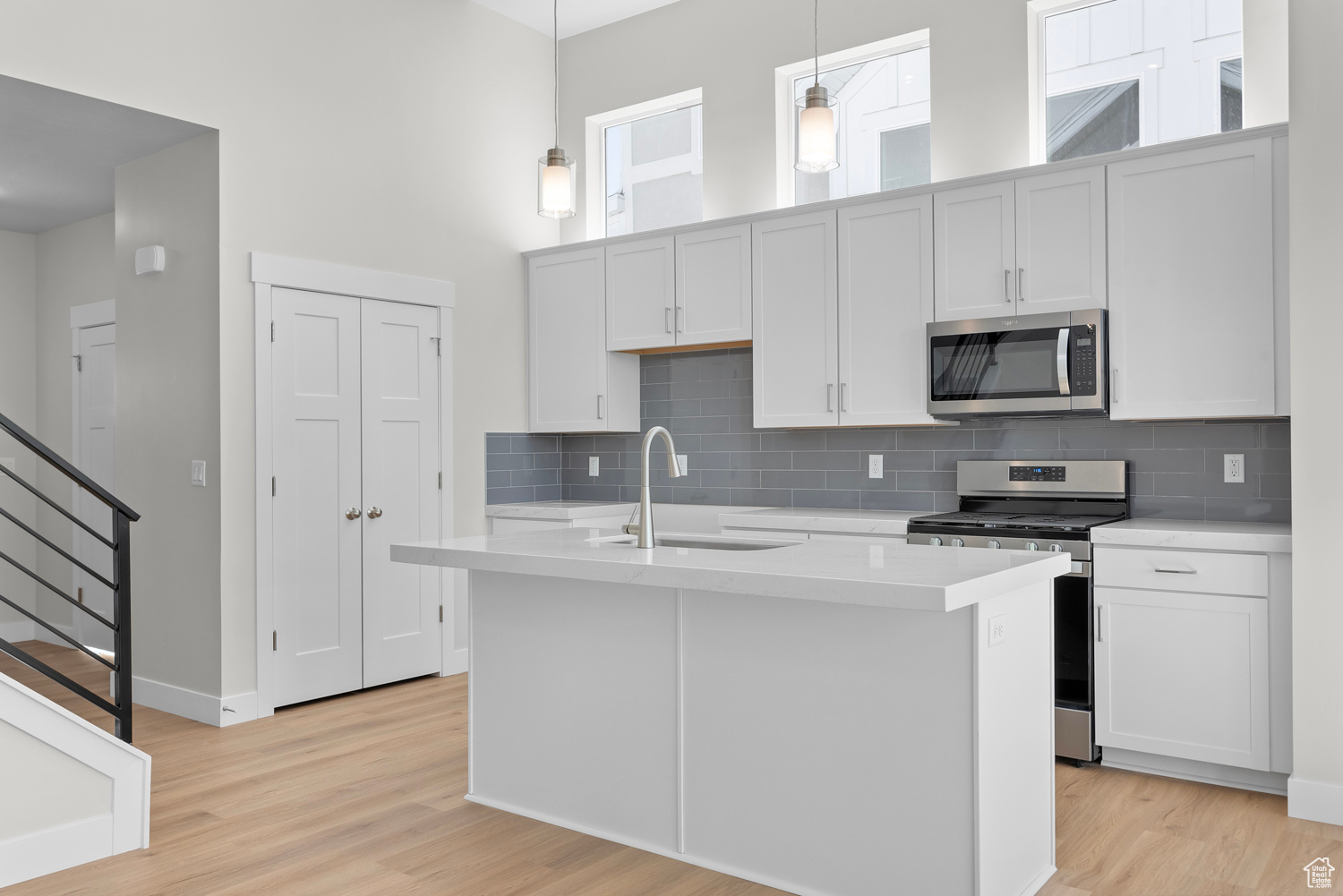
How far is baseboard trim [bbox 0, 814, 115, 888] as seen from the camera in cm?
258

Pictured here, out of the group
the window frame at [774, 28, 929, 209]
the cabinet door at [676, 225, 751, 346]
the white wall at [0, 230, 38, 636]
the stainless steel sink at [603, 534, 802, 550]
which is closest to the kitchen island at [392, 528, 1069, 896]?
the stainless steel sink at [603, 534, 802, 550]

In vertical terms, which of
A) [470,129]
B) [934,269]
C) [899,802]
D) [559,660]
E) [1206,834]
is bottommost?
[1206,834]

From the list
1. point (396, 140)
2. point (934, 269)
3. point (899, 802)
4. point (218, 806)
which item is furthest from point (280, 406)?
point (899, 802)

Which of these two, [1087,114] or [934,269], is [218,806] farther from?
[1087,114]

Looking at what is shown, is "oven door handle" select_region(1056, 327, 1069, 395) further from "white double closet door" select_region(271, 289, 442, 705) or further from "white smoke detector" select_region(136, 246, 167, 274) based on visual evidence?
"white smoke detector" select_region(136, 246, 167, 274)

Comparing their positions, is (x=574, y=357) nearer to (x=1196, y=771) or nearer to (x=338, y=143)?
(x=338, y=143)

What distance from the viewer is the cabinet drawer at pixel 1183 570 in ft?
10.6

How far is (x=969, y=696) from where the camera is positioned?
2225mm

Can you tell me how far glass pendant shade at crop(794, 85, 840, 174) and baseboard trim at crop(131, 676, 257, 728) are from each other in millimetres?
3250

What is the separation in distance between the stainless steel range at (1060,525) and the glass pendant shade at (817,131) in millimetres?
1621

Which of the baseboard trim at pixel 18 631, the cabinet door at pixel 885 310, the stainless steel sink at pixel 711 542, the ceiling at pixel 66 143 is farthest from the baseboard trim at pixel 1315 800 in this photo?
the baseboard trim at pixel 18 631

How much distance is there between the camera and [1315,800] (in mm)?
3008

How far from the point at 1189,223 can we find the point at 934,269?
38.1 inches

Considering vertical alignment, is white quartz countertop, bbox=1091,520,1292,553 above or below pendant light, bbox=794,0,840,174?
below
